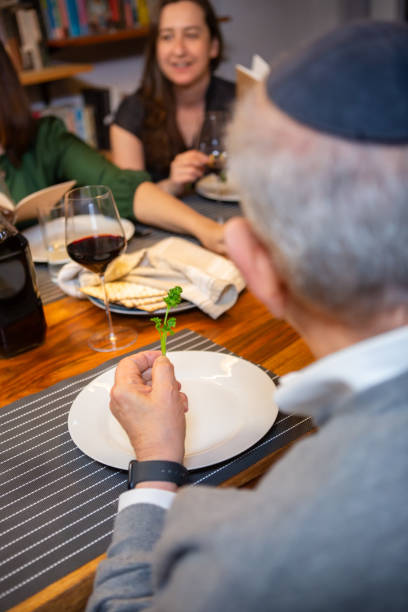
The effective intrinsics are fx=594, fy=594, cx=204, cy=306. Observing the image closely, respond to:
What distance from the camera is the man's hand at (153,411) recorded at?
695mm

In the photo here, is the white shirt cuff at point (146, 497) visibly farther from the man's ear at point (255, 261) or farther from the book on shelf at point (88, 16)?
the book on shelf at point (88, 16)

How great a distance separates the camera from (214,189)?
1.74m

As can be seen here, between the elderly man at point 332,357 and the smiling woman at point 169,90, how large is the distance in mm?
1828

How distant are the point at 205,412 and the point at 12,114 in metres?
1.49

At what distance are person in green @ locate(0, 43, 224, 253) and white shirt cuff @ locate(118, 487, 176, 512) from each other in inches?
34.8

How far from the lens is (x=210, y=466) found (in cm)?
73

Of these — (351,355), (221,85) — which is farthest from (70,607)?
(221,85)

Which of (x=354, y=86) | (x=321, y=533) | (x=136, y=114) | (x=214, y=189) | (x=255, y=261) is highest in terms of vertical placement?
(x=354, y=86)

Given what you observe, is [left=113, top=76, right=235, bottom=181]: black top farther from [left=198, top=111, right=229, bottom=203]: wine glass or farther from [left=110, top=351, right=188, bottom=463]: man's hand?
Answer: [left=110, top=351, right=188, bottom=463]: man's hand

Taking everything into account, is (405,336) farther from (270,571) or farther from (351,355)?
(270,571)

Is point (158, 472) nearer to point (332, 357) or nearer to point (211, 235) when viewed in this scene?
point (332, 357)

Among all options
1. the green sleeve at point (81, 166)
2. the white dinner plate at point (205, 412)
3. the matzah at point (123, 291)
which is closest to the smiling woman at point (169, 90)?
the green sleeve at point (81, 166)

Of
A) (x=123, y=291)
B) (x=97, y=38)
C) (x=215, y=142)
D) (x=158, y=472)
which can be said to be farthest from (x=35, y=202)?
(x=97, y=38)

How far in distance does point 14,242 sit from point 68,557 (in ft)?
1.83
